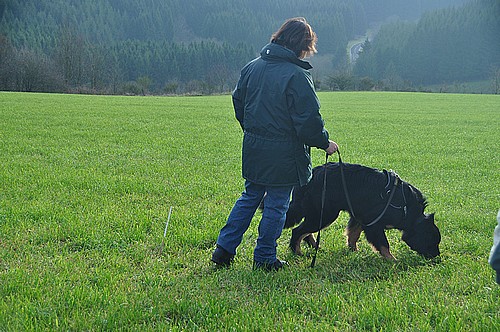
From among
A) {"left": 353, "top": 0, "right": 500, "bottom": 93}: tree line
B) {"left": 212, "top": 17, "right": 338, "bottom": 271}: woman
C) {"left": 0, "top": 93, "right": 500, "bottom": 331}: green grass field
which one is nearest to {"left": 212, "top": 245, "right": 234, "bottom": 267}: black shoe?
{"left": 212, "top": 17, "right": 338, "bottom": 271}: woman

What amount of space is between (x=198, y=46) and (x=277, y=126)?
4017 inches

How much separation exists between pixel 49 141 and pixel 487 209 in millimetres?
11081

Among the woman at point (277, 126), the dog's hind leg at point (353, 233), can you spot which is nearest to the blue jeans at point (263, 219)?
the woman at point (277, 126)

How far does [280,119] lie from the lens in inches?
173

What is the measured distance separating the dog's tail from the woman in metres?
0.52

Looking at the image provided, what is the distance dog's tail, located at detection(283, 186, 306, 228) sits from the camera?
520cm

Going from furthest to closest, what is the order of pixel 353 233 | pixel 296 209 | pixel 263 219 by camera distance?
pixel 353 233 → pixel 296 209 → pixel 263 219

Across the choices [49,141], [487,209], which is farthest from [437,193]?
[49,141]

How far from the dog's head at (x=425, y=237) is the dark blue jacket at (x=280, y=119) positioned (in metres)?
1.57

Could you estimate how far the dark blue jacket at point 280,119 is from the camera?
4.29 metres

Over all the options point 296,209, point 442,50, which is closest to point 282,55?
point 296,209

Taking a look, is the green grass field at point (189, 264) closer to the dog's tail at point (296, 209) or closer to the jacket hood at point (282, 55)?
the dog's tail at point (296, 209)

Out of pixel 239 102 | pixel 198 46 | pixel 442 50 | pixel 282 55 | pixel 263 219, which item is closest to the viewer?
pixel 282 55

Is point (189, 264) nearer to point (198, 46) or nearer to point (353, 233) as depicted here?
point (353, 233)
